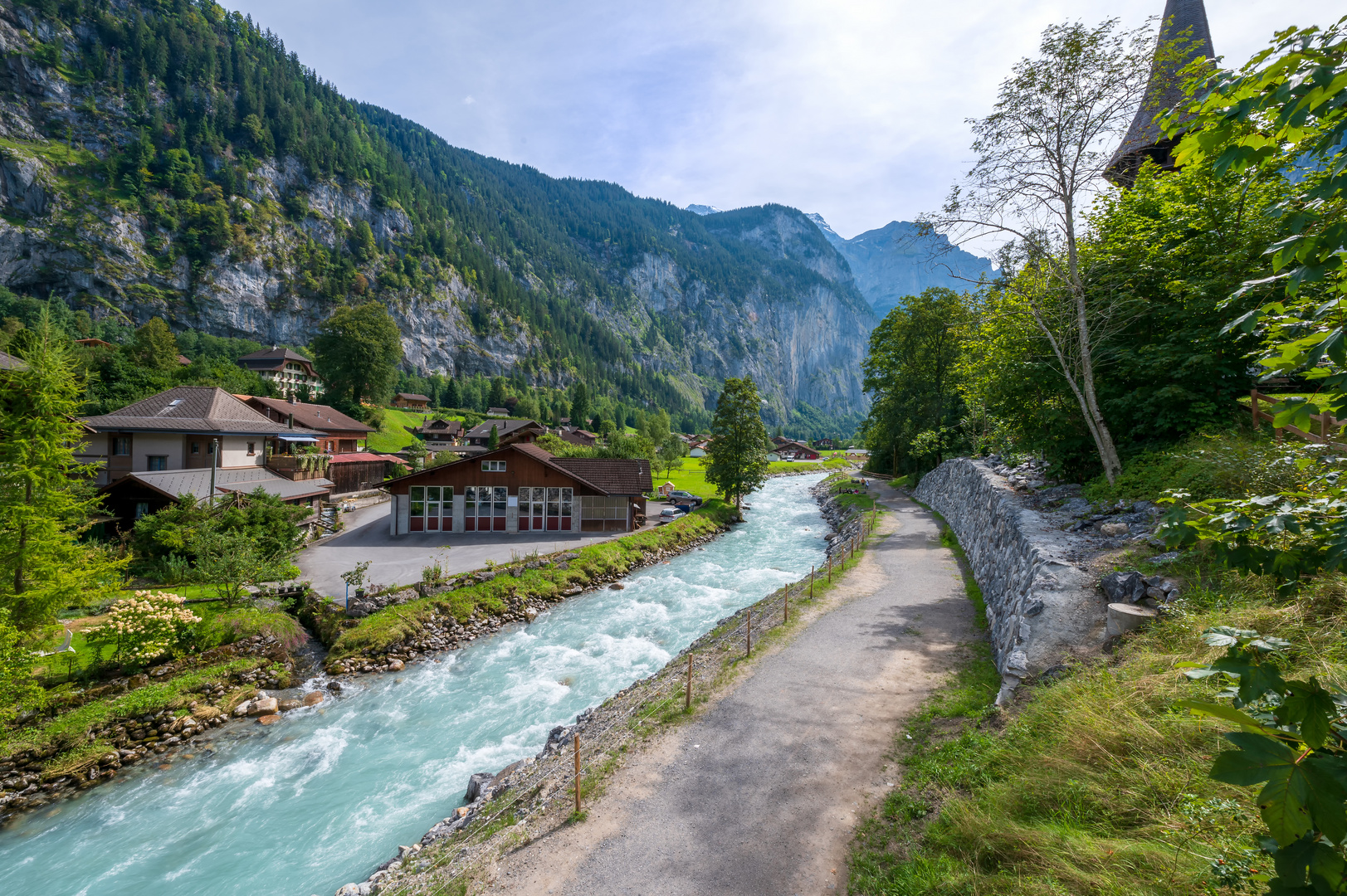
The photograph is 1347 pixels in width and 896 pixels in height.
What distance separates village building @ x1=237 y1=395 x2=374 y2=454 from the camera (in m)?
45.2

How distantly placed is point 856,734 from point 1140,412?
11.3 m

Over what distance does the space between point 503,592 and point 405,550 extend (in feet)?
26.5

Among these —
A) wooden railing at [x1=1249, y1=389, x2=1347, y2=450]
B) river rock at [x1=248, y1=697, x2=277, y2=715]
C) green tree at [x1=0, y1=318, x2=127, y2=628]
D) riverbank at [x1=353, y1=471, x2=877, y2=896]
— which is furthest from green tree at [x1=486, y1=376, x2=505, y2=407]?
wooden railing at [x1=1249, y1=389, x2=1347, y2=450]

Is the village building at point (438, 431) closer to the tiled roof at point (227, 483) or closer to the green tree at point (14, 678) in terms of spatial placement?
the tiled roof at point (227, 483)

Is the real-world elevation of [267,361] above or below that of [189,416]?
above

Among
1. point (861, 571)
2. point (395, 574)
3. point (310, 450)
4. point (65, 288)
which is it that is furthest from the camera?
point (65, 288)

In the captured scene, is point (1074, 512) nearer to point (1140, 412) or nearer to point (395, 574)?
point (1140, 412)

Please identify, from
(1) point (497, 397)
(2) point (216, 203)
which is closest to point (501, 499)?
(1) point (497, 397)

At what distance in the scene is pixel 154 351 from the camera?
2039 inches

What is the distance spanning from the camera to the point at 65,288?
268 ft

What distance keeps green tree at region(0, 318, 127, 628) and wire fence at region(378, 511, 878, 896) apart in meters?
11.4

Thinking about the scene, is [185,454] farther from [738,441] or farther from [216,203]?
[216,203]

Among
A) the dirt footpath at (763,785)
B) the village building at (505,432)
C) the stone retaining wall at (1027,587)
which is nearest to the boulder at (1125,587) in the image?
the stone retaining wall at (1027,587)

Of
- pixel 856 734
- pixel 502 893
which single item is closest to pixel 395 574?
pixel 502 893
